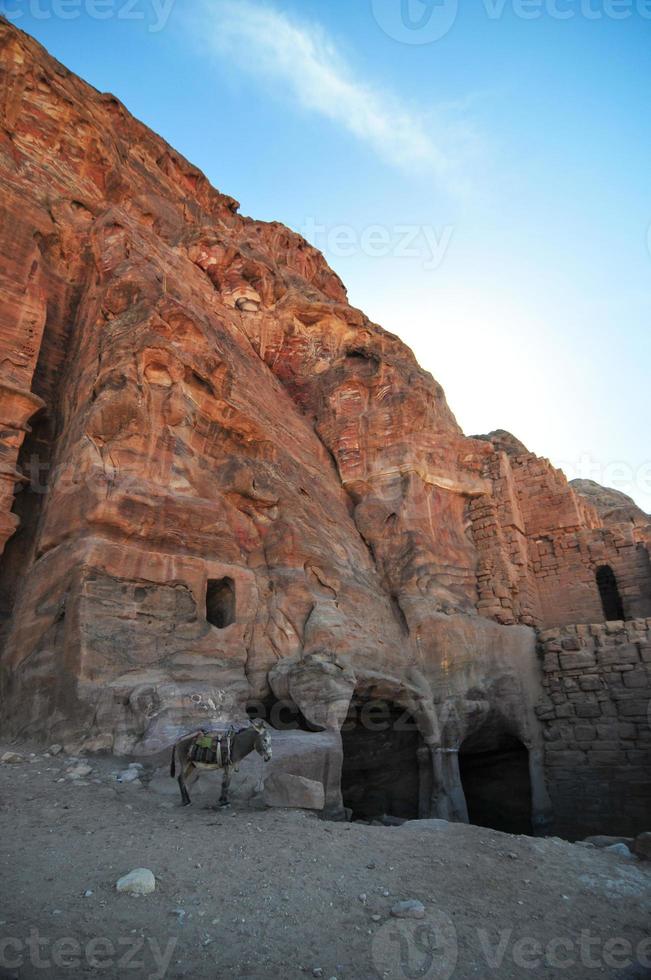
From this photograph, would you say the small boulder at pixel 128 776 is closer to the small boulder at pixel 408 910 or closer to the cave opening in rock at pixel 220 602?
the cave opening in rock at pixel 220 602

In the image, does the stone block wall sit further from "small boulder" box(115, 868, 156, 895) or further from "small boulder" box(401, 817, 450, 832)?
A: "small boulder" box(115, 868, 156, 895)

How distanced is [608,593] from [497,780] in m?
6.26

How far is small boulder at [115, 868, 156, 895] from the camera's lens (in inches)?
155

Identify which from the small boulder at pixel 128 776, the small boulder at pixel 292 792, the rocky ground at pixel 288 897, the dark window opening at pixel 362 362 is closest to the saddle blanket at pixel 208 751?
the rocky ground at pixel 288 897

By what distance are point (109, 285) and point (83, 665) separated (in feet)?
29.7

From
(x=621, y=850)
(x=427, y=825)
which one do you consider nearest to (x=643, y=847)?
(x=621, y=850)

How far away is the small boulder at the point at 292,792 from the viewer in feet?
22.1

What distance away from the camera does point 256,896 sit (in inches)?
165

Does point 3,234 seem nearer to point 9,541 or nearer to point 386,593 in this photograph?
point 9,541

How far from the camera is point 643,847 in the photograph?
19.4ft

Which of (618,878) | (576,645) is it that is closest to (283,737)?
(618,878)

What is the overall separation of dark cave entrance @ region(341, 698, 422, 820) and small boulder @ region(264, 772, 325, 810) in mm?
5006

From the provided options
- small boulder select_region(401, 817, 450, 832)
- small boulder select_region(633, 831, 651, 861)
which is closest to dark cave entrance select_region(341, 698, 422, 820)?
small boulder select_region(401, 817, 450, 832)

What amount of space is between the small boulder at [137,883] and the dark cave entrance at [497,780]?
10267mm
